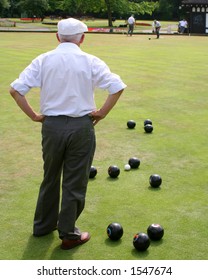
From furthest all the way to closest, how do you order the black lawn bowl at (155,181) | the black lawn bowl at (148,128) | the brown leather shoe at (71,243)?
the black lawn bowl at (148,128) → the black lawn bowl at (155,181) → the brown leather shoe at (71,243)

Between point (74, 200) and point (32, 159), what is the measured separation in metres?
3.44

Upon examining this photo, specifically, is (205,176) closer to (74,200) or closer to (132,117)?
(74,200)

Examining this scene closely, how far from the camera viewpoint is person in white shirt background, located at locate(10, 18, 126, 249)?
455cm

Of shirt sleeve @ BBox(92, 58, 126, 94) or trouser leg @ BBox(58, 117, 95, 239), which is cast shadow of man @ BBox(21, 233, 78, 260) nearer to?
trouser leg @ BBox(58, 117, 95, 239)

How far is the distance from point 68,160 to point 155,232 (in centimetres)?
128

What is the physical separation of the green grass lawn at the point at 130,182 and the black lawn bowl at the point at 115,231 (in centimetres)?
8

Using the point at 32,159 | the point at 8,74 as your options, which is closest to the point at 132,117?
the point at 32,159

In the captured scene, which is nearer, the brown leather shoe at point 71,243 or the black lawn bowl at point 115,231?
the brown leather shoe at point 71,243

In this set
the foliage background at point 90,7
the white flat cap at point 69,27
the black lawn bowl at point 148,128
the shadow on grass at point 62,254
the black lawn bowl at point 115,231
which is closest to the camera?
the white flat cap at point 69,27

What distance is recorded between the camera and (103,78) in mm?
4605

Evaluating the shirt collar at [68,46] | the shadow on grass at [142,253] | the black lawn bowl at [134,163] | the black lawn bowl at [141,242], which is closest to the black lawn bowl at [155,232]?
the shadow on grass at [142,253]

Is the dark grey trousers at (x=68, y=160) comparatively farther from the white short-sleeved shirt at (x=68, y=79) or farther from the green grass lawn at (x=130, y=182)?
the green grass lawn at (x=130, y=182)

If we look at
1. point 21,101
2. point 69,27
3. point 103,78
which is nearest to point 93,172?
point 21,101

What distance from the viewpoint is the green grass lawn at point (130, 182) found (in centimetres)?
503
